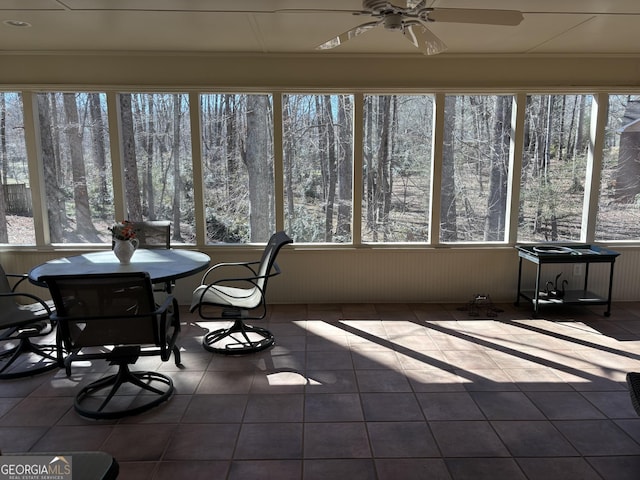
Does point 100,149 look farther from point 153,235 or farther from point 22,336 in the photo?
point 22,336

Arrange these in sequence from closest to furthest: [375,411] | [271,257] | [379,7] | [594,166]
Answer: [379,7] < [375,411] < [271,257] < [594,166]

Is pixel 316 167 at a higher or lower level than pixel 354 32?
lower

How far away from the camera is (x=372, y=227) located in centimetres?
462

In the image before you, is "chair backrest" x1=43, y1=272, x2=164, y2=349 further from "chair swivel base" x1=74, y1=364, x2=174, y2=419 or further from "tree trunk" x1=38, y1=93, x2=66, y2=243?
"tree trunk" x1=38, y1=93, x2=66, y2=243

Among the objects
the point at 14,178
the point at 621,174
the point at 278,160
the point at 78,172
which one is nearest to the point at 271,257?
the point at 278,160

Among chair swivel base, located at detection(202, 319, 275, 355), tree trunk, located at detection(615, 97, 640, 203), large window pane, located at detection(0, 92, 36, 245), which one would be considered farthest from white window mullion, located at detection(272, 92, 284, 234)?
tree trunk, located at detection(615, 97, 640, 203)

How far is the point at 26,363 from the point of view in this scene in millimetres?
3188

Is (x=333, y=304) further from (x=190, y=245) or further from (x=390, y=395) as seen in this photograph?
(x=390, y=395)

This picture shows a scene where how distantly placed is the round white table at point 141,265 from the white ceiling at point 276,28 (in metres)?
1.74

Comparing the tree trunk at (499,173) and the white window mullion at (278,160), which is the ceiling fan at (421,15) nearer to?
the white window mullion at (278,160)

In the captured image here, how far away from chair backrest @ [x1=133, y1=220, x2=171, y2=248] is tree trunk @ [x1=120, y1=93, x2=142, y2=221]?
0.68m

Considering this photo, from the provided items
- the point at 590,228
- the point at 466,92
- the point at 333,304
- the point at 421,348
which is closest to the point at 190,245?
the point at 333,304

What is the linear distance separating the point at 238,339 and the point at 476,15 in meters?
2.82

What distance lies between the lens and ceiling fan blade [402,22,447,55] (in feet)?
8.21
